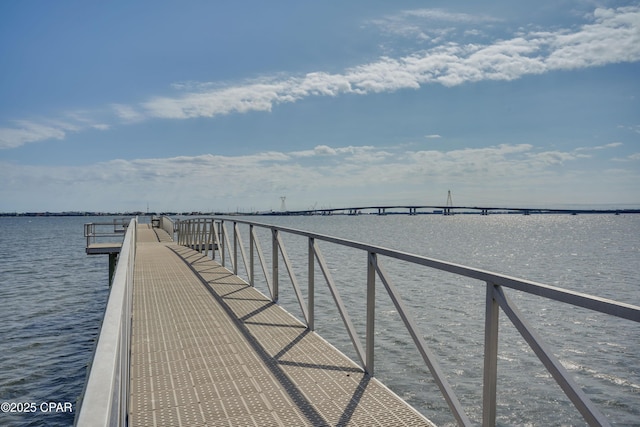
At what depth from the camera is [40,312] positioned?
50.6 feet

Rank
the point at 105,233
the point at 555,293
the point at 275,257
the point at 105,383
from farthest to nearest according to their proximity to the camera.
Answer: the point at 105,233, the point at 275,257, the point at 555,293, the point at 105,383

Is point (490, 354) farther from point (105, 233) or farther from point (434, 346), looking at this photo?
point (105, 233)

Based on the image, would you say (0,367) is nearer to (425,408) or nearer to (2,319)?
(2,319)

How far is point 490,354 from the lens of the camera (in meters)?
2.82

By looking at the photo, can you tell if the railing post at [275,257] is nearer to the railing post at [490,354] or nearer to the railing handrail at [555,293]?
the railing handrail at [555,293]

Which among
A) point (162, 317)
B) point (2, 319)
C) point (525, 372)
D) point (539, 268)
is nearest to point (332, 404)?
point (162, 317)

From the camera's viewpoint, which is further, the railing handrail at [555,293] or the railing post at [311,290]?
the railing post at [311,290]

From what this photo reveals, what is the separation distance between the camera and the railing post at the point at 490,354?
2758 millimetres

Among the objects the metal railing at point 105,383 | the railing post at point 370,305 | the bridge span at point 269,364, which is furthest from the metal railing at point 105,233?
the metal railing at point 105,383

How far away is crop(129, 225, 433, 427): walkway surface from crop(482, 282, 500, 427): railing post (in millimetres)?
675

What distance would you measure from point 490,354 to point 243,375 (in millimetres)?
2375

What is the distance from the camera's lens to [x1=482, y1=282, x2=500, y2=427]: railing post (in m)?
2.76

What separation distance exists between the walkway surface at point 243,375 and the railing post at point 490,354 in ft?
2.21

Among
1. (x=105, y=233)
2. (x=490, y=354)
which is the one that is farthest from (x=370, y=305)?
(x=105, y=233)
